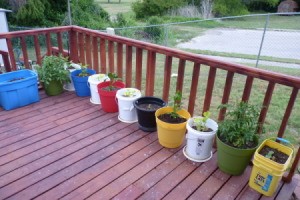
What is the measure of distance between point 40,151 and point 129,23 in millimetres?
8738

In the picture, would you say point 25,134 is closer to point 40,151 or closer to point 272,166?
point 40,151

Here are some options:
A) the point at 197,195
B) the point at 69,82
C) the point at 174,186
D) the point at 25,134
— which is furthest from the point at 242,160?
the point at 69,82

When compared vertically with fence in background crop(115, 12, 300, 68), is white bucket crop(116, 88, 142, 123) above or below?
above

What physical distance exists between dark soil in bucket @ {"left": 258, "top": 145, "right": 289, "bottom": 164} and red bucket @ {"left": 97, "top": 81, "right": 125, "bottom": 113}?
1.63 m

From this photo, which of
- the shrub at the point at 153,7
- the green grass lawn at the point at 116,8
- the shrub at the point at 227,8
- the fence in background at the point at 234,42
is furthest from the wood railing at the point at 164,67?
the green grass lawn at the point at 116,8

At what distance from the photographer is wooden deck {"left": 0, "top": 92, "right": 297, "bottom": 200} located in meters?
1.90

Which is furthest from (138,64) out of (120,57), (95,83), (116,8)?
(116,8)

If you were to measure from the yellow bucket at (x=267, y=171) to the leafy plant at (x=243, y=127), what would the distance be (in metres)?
0.11

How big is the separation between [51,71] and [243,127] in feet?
7.89

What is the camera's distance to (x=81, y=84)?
10.7 ft

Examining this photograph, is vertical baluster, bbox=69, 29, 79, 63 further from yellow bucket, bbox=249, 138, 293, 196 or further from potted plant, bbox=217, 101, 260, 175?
yellow bucket, bbox=249, 138, 293, 196

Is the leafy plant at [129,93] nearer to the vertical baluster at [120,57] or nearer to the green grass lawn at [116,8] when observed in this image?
the vertical baluster at [120,57]

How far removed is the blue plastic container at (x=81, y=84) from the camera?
321 centimetres

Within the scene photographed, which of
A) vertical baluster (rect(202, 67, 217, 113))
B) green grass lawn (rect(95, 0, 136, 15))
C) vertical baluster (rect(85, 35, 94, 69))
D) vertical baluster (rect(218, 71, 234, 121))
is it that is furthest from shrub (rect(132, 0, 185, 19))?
vertical baluster (rect(218, 71, 234, 121))
